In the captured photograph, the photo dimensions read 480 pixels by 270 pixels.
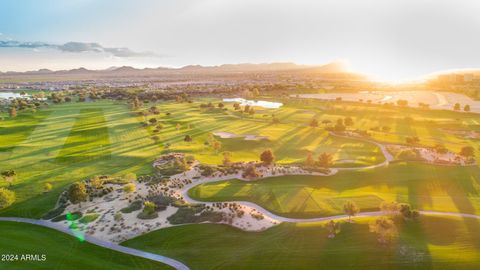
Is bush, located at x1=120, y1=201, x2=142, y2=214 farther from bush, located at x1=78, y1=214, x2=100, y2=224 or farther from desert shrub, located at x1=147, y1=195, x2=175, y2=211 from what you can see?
bush, located at x1=78, y1=214, x2=100, y2=224

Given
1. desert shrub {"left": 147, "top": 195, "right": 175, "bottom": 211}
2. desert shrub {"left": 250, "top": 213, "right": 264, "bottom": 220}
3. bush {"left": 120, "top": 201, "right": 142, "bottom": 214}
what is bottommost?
A: desert shrub {"left": 250, "top": 213, "right": 264, "bottom": 220}

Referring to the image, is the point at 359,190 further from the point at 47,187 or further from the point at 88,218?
the point at 47,187

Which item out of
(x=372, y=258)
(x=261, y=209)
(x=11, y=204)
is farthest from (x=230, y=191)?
(x=11, y=204)

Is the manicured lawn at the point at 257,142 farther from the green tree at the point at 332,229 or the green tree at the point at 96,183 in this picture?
the green tree at the point at 332,229

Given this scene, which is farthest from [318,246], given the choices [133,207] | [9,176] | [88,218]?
[9,176]

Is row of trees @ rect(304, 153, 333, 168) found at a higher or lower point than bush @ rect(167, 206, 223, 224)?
higher

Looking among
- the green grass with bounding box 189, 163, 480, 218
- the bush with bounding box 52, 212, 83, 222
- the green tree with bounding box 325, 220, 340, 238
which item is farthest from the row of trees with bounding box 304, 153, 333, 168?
the bush with bounding box 52, 212, 83, 222

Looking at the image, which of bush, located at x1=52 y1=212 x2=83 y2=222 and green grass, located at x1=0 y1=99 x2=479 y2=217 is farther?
green grass, located at x1=0 y1=99 x2=479 y2=217
